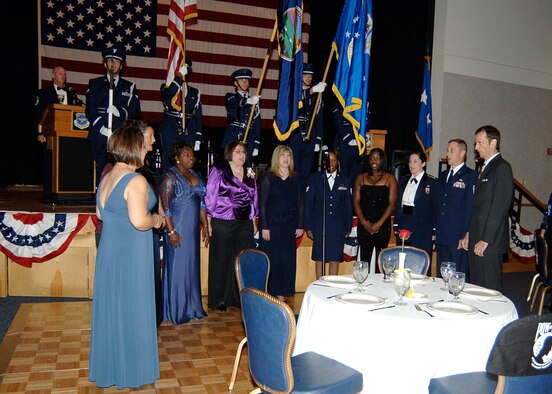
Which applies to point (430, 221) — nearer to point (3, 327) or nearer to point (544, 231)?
point (544, 231)

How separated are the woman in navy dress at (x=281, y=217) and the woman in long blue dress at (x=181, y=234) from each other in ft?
2.18

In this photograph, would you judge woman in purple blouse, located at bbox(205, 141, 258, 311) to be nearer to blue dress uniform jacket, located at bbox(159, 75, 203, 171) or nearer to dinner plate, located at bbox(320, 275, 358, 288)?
blue dress uniform jacket, located at bbox(159, 75, 203, 171)

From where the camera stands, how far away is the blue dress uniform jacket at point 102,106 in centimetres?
623

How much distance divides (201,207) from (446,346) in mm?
3033

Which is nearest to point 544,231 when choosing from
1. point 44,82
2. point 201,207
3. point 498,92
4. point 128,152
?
point 201,207

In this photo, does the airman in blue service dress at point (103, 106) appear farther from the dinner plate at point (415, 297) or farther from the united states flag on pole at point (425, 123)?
the united states flag on pole at point (425, 123)

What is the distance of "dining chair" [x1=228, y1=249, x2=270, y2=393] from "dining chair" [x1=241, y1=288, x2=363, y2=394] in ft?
2.31

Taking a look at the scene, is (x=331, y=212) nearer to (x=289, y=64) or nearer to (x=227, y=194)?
(x=227, y=194)

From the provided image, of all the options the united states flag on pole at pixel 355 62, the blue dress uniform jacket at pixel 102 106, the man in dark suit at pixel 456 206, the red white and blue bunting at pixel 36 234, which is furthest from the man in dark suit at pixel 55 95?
the man in dark suit at pixel 456 206

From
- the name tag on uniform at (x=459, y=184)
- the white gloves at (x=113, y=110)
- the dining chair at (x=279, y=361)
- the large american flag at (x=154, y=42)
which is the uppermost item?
the large american flag at (x=154, y=42)

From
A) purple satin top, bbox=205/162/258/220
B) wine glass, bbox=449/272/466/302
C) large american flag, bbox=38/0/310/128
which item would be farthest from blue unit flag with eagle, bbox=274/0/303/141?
large american flag, bbox=38/0/310/128

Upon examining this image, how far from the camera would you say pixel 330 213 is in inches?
213

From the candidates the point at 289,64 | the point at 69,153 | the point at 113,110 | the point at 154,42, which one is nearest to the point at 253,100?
the point at 289,64

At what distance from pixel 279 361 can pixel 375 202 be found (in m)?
3.42
